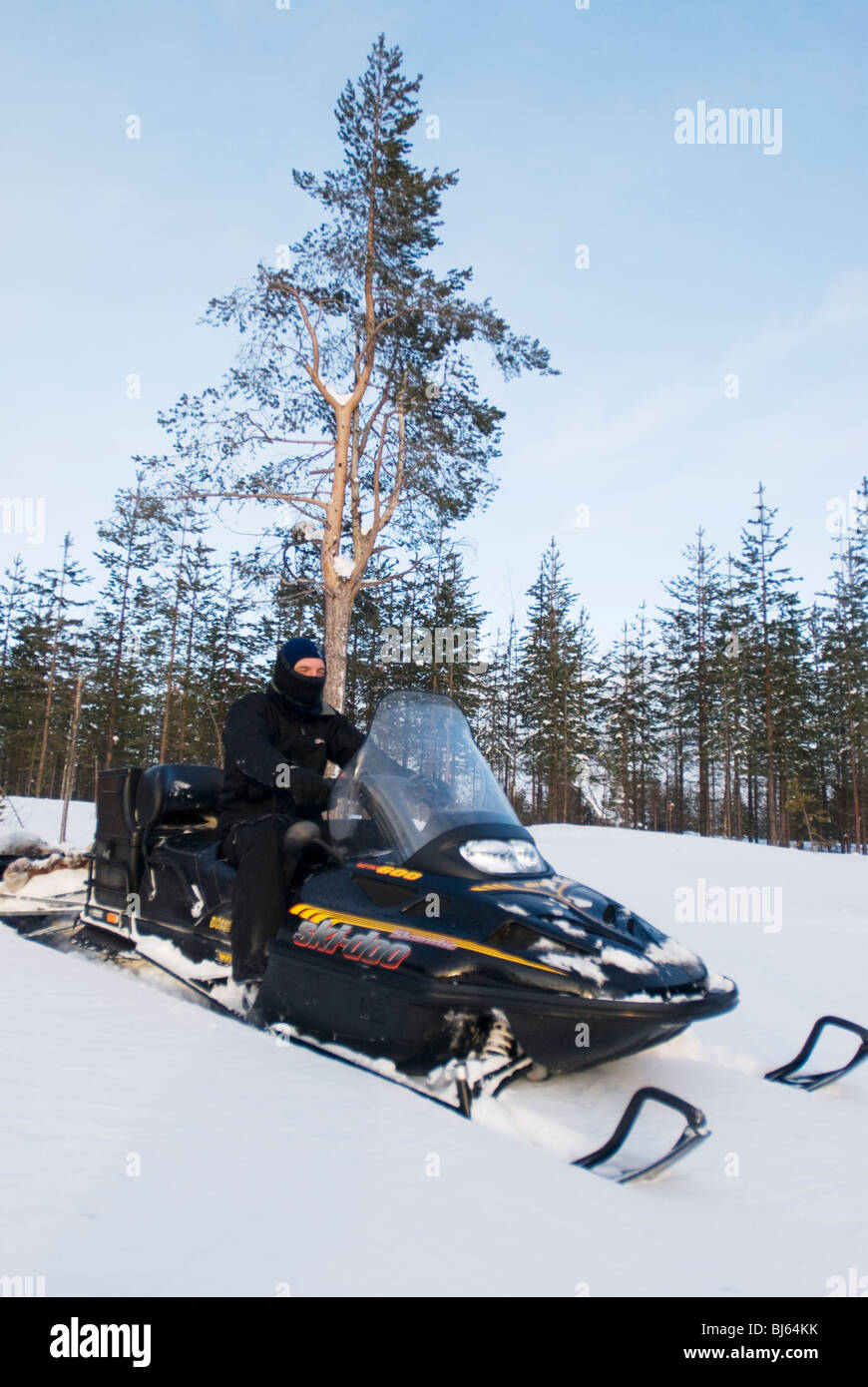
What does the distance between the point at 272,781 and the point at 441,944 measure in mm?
1175

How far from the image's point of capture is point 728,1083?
3.34m

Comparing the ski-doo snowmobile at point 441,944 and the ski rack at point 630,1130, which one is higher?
the ski-doo snowmobile at point 441,944

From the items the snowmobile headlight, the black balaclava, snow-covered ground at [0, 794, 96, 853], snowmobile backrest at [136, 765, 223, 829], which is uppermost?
the black balaclava

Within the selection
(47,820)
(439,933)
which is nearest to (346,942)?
(439,933)

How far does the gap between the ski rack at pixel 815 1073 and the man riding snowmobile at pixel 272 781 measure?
7.42 ft

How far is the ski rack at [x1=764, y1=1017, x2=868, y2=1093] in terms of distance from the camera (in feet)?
10.8

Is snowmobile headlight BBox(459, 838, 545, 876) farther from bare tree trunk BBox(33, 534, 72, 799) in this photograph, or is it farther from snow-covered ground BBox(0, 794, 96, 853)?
bare tree trunk BBox(33, 534, 72, 799)

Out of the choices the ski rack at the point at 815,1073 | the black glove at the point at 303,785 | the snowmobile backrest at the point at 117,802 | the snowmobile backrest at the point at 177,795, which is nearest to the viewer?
the ski rack at the point at 815,1073

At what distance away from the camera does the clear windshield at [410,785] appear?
3.33m

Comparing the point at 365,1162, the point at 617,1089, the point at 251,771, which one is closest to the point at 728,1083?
the point at 617,1089

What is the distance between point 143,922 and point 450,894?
7.36 ft
